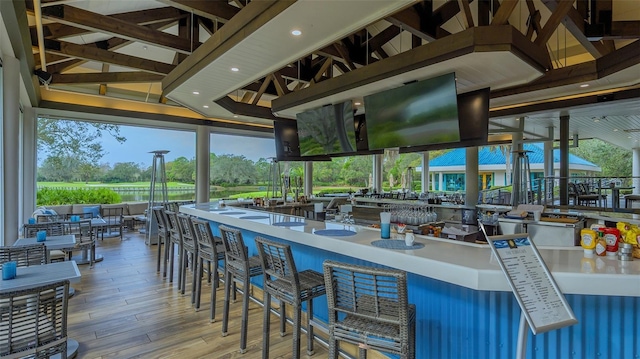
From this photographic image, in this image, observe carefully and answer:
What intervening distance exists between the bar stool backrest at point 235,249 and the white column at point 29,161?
688cm

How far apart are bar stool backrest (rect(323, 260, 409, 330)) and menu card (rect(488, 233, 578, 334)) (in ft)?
1.68

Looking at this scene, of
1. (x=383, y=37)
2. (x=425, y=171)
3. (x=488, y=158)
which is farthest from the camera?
(x=488, y=158)

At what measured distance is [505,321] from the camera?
2.02 metres

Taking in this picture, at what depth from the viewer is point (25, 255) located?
3.26 meters

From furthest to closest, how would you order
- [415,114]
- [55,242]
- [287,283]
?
[55,242] < [415,114] < [287,283]

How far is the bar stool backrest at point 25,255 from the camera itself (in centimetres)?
312

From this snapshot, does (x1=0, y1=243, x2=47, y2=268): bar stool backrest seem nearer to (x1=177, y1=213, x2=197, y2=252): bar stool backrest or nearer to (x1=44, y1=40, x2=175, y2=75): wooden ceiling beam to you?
(x1=177, y1=213, x2=197, y2=252): bar stool backrest

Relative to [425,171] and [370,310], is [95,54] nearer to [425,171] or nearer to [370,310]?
[370,310]

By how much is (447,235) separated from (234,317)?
253cm

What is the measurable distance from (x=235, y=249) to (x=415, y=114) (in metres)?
2.40

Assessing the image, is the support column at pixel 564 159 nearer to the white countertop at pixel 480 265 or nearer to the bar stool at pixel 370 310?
the white countertop at pixel 480 265

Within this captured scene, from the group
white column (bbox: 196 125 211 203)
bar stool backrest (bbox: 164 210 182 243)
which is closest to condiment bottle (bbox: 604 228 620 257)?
bar stool backrest (bbox: 164 210 182 243)

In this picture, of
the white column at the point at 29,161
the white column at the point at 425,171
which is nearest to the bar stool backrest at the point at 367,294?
the white column at the point at 29,161

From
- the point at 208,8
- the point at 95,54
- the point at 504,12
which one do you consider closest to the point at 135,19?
the point at 95,54
